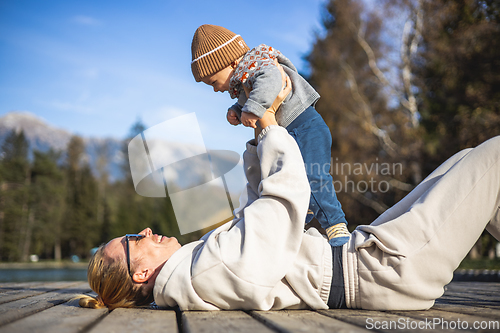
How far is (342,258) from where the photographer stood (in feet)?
5.94

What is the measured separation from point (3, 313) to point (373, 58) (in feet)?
49.1

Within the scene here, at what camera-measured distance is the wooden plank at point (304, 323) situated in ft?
4.03

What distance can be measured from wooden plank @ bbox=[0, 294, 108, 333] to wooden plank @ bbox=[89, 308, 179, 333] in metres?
0.06

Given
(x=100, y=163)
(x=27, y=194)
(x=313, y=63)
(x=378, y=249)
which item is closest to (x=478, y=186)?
(x=378, y=249)

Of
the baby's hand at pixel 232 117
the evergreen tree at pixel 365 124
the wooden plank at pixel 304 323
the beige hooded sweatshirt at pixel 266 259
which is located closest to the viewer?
the wooden plank at pixel 304 323

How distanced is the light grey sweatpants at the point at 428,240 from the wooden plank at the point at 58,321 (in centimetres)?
111

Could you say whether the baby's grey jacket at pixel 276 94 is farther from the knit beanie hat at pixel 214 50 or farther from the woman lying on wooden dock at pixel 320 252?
the woman lying on wooden dock at pixel 320 252

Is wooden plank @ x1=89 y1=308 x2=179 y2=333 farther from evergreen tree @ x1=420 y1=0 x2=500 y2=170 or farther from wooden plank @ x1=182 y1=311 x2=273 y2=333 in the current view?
evergreen tree @ x1=420 y1=0 x2=500 y2=170

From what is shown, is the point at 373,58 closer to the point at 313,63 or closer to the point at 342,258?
the point at 313,63

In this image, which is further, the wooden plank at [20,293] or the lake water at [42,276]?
the lake water at [42,276]

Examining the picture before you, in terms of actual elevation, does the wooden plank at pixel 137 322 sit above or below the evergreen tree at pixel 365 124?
below

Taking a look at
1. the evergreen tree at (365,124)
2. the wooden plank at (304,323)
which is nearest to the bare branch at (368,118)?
the evergreen tree at (365,124)

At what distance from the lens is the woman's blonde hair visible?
76.6 inches

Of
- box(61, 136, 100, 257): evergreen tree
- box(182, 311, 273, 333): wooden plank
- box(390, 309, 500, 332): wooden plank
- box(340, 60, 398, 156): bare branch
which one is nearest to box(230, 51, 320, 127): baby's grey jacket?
box(182, 311, 273, 333): wooden plank
